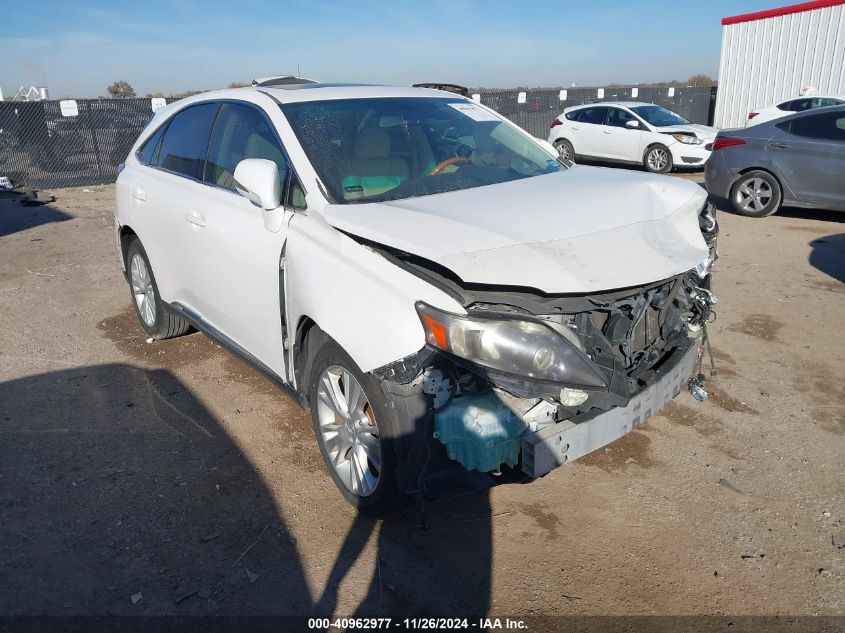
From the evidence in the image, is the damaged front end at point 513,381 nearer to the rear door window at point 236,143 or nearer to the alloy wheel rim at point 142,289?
the rear door window at point 236,143

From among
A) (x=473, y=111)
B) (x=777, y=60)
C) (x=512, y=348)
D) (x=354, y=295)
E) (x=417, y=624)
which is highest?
(x=777, y=60)

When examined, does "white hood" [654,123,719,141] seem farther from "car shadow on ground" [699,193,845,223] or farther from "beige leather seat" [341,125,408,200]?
"beige leather seat" [341,125,408,200]

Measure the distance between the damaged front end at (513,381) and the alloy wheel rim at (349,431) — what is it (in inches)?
12.1

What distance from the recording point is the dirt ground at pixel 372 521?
2777mm

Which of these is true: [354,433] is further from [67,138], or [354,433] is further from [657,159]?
[67,138]

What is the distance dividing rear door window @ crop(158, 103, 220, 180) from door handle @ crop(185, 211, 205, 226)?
0.83 feet

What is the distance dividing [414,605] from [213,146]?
2935 millimetres

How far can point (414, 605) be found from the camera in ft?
8.93

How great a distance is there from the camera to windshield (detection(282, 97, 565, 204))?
3.42m

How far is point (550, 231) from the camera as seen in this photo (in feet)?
9.20

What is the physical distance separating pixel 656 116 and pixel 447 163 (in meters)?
12.9

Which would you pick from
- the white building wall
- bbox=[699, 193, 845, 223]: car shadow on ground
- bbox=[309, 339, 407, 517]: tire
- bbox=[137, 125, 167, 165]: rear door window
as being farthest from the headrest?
the white building wall

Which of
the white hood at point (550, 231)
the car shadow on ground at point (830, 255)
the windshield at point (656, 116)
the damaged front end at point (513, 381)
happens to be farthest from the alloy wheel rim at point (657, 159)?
the damaged front end at point (513, 381)

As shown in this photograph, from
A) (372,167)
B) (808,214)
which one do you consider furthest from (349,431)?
(808,214)
